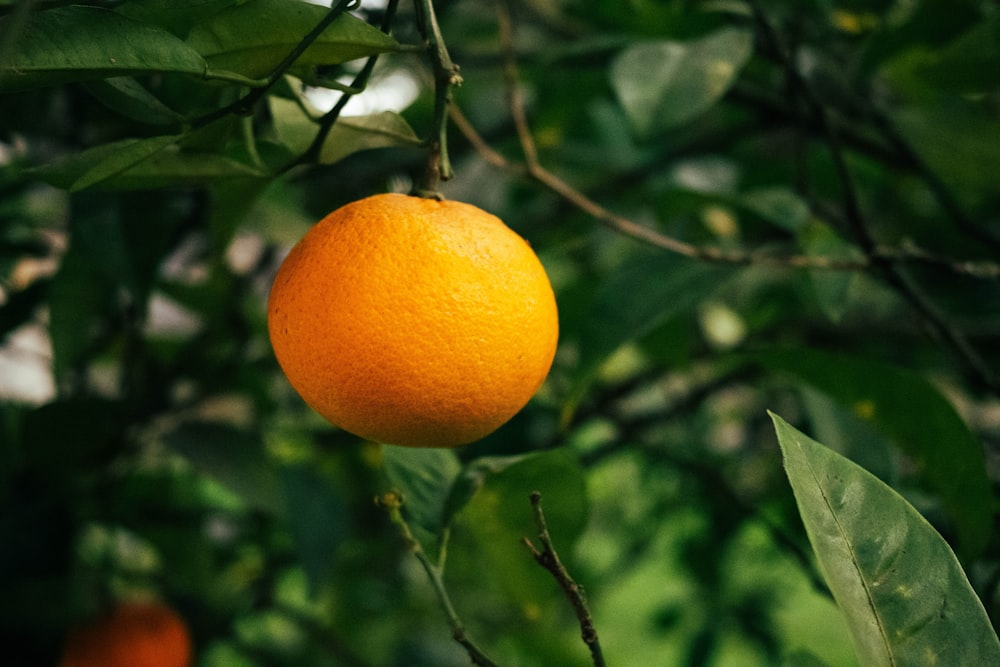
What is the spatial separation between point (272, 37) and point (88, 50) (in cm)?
9

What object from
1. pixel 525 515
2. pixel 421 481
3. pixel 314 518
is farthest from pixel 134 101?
pixel 314 518

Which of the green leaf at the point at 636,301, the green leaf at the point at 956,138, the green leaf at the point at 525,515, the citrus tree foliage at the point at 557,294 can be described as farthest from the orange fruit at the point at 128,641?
the green leaf at the point at 956,138

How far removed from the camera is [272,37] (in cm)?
40

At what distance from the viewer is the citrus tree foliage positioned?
1.29 ft

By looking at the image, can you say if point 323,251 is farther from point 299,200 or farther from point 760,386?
point 760,386

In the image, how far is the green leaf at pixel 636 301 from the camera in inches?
27.5

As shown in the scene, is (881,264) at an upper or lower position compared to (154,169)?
lower

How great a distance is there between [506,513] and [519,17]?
1.12 meters

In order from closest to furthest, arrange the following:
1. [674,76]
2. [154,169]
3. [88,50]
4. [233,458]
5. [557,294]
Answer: [88,50]
[154,169]
[674,76]
[233,458]
[557,294]

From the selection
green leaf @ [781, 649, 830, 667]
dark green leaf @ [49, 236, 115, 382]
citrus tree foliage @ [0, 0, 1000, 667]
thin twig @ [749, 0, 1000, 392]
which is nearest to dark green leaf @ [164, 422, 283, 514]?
citrus tree foliage @ [0, 0, 1000, 667]

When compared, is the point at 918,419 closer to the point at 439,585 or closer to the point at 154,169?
the point at 439,585

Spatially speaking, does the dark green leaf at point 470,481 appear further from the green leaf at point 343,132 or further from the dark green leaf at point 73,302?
the dark green leaf at point 73,302

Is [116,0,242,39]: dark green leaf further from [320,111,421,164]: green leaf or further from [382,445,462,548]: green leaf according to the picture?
[382,445,462,548]: green leaf

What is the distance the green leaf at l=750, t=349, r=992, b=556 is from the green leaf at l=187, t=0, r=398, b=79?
45 centimetres
